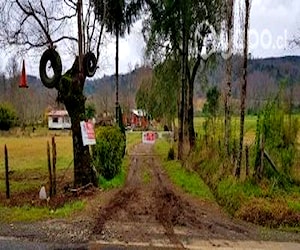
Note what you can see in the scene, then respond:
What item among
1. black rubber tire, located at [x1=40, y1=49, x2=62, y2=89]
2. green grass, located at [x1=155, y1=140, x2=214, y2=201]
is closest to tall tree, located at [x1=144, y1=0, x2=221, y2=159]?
green grass, located at [x1=155, y1=140, x2=214, y2=201]

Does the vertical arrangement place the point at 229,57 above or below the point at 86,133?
above

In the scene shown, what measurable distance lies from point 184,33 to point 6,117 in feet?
124

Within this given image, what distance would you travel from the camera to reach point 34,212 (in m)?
10.9

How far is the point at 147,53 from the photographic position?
85.0 feet

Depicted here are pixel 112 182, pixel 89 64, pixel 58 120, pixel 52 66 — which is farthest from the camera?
pixel 58 120

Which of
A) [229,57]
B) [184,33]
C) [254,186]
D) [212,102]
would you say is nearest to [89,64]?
[229,57]

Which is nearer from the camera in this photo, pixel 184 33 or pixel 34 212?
pixel 34 212

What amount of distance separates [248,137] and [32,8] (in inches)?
404

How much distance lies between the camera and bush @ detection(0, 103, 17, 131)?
53.9 metres

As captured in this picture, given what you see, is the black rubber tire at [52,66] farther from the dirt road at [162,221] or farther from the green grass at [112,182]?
the dirt road at [162,221]

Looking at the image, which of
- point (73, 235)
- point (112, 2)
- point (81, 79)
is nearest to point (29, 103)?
point (112, 2)

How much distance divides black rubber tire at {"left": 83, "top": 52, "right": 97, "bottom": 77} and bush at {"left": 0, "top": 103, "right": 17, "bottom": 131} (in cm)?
4123

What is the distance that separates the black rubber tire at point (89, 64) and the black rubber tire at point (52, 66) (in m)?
0.86

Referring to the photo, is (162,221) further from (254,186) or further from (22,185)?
(22,185)
